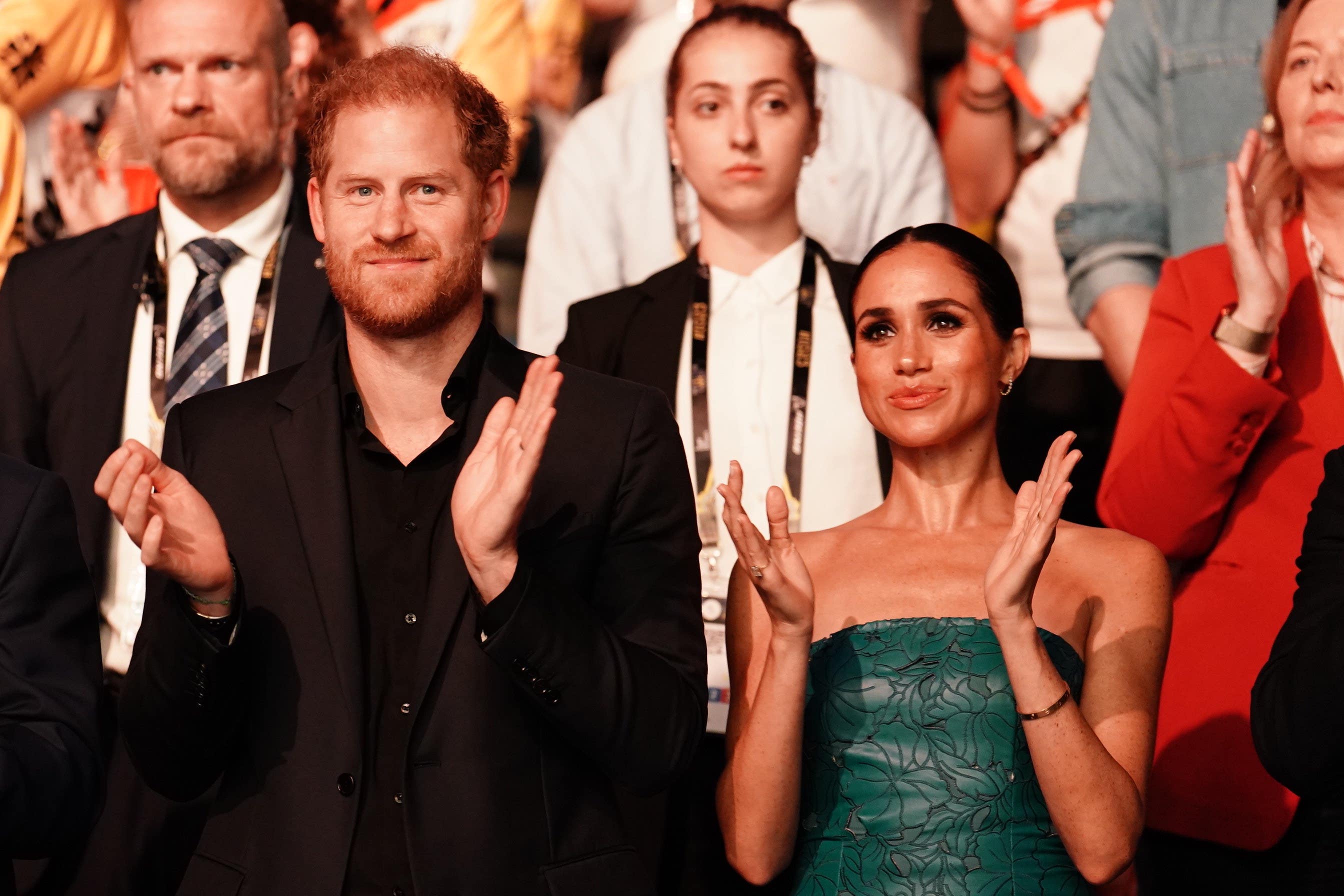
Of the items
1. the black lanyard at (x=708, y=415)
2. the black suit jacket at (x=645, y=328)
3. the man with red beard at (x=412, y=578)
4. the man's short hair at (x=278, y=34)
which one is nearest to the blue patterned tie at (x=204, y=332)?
the man's short hair at (x=278, y=34)

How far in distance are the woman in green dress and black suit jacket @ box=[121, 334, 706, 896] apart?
17 cm

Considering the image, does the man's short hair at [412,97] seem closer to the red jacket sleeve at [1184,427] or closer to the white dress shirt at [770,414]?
the white dress shirt at [770,414]

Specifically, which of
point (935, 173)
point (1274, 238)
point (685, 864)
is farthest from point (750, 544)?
point (935, 173)

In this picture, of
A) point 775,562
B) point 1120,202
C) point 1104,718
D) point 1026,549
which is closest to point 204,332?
point 775,562

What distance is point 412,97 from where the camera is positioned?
2.37 meters

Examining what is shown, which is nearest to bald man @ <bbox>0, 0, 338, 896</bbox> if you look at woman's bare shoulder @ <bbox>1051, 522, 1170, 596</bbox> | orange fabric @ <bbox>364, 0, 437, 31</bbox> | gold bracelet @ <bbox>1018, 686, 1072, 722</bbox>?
orange fabric @ <bbox>364, 0, 437, 31</bbox>

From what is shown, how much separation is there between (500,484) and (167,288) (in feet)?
4.74

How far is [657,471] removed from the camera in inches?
92.2

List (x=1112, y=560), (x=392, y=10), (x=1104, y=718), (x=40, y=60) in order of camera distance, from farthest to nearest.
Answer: (x=392, y=10) → (x=40, y=60) → (x=1112, y=560) → (x=1104, y=718)

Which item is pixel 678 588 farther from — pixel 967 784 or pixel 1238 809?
pixel 1238 809

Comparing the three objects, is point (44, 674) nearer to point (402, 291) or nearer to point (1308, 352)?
point (402, 291)

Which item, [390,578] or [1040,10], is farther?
[1040,10]

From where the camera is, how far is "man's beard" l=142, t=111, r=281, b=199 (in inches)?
129

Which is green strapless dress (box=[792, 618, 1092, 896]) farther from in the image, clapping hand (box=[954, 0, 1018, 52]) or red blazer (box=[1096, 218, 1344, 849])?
clapping hand (box=[954, 0, 1018, 52])
